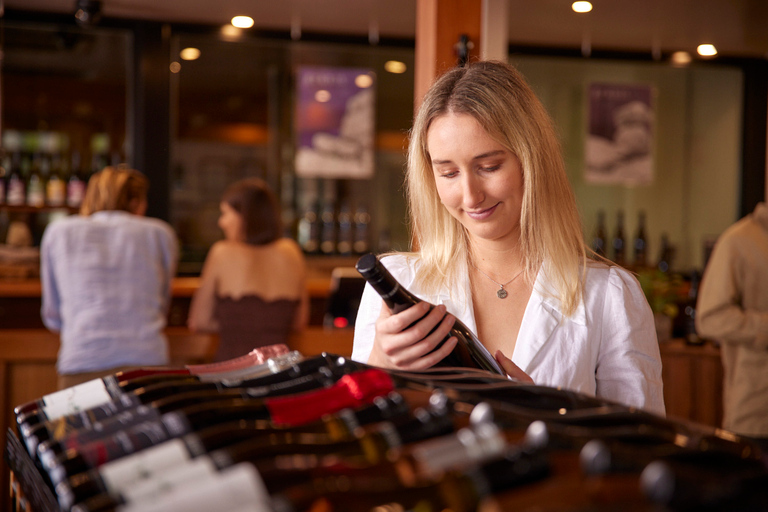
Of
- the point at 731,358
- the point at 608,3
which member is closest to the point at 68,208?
the point at 608,3

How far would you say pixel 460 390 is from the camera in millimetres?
737

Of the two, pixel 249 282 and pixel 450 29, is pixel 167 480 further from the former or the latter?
pixel 249 282

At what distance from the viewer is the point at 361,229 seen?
5.68 metres

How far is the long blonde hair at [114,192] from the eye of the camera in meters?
3.19

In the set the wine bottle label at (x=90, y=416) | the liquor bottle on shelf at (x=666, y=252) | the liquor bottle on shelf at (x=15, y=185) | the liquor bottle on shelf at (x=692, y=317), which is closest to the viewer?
the wine bottle label at (x=90, y=416)

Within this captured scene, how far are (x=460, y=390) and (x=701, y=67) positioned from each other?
19.4ft

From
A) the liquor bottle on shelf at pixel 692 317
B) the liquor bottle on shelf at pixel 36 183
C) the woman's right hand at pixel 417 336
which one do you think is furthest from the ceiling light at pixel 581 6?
the woman's right hand at pixel 417 336

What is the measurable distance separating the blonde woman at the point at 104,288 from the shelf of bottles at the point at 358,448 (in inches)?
92.7

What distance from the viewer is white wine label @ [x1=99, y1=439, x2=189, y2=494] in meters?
0.57

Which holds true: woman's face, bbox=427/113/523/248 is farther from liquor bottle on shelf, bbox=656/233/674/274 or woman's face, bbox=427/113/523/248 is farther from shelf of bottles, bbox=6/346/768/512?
liquor bottle on shelf, bbox=656/233/674/274

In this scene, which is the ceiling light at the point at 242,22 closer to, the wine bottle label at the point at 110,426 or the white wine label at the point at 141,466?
the wine bottle label at the point at 110,426

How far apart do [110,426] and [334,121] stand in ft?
15.5

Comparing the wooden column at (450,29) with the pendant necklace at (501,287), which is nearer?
the pendant necklace at (501,287)

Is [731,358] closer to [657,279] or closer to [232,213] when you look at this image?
[657,279]
